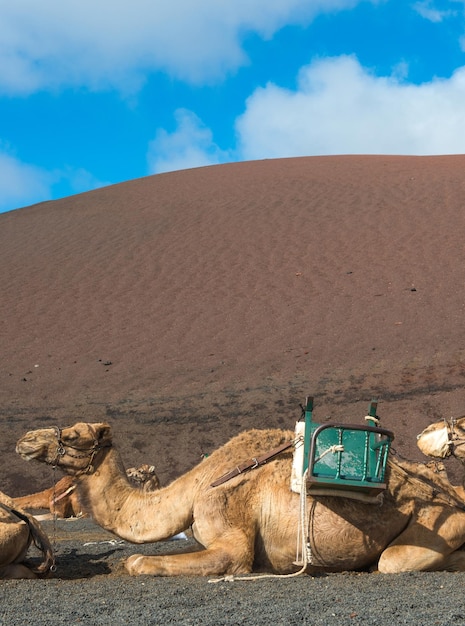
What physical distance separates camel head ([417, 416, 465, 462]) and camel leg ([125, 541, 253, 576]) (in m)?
1.41

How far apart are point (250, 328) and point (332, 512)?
17196 mm

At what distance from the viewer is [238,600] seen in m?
4.80

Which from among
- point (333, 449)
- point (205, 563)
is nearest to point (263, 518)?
point (205, 563)

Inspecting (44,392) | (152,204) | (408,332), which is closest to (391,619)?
(44,392)

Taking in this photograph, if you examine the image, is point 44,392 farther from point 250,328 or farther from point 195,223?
point 195,223

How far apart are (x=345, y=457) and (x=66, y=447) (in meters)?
1.99

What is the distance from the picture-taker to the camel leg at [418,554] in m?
5.48

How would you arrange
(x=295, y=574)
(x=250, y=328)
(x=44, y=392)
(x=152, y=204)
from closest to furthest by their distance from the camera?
(x=295, y=574), (x=44, y=392), (x=250, y=328), (x=152, y=204)

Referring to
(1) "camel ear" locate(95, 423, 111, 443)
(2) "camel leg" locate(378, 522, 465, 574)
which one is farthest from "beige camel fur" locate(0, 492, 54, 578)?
(2) "camel leg" locate(378, 522, 465, 574)

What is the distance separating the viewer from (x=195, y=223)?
3381 cm

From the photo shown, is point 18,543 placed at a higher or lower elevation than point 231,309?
lower

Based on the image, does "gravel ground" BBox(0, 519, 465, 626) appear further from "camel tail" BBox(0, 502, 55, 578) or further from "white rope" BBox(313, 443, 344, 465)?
"white rope" BBox(313, 443, 344, 465)

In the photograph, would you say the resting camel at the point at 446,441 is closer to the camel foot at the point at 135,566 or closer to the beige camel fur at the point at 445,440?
the beige camel fur at the point at 445,440

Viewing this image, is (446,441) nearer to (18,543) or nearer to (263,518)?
(263,518)
